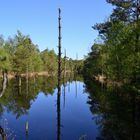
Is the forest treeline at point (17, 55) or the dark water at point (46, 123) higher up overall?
the forest treeline at point (17, 55)

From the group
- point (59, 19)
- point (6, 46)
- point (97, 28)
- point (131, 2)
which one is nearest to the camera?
point (59, 19)

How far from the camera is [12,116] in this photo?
4194 cm

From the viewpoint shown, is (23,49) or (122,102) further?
(23,49)

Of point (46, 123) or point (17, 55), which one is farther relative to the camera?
point (17, 55)

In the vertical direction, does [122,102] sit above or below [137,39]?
below

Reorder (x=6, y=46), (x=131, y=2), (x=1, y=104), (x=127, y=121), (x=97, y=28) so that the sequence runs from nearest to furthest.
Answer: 1. (x=127, y=121)
2. (x=131, y=2)
3. (x=1, y=104)
4. (x=97, y=28)
5. (x=6, y=46)

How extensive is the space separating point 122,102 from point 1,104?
19.3 meters

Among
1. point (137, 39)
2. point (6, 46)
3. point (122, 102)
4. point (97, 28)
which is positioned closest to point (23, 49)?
point (6, 46)

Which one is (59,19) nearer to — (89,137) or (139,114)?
(89,137)

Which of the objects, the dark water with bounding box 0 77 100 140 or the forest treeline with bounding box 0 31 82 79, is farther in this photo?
the forest treeline with bounding box 0 31 82 79

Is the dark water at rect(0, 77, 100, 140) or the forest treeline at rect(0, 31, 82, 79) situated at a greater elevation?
the forest treeline at rect(0, 31, 82, 79)

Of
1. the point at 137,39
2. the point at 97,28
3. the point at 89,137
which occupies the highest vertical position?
the point at 97,28

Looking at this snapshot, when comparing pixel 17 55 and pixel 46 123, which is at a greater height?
pixel 17 55

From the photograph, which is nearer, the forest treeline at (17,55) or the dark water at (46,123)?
the dark water at (46,123)
